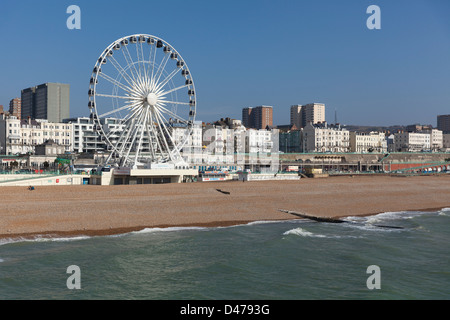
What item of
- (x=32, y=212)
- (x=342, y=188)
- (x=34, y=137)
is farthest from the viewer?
(x=34, y=137)

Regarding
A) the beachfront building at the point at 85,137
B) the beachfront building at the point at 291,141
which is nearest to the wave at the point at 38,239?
the beachfront building at the point at 85,137

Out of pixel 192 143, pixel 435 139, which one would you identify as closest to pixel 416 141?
pixel 435 139

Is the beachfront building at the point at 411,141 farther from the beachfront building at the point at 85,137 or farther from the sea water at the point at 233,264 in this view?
the sea water at the point at 233,264

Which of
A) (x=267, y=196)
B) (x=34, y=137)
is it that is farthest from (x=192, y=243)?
(x=34, y=137)

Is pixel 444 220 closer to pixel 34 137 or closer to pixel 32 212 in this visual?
pixel 32 212

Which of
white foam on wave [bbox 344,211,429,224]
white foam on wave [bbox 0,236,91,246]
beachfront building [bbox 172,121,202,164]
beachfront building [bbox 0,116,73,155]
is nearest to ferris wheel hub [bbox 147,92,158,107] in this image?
white foam on wave [bbox 344,211,429,224]

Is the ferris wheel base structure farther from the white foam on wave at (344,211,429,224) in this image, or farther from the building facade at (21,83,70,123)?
the building facade at (21,83,70,123)
